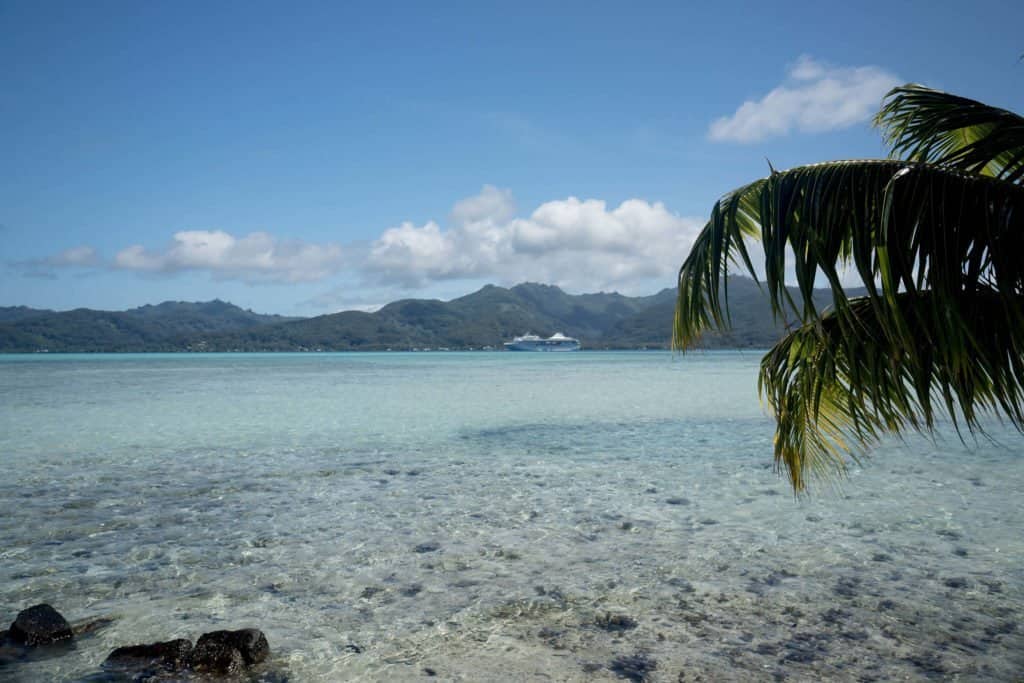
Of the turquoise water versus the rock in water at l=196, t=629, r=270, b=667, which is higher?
the rock in water at l=196, t=629, r=270, b=667

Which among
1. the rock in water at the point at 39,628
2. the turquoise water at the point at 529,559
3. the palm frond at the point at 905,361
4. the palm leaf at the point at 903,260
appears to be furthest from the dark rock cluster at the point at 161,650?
the palm frond at the point at 905,361

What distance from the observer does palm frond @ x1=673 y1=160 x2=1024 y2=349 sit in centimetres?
338

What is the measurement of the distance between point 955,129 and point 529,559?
18.1 ft

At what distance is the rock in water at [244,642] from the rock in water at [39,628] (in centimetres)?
132

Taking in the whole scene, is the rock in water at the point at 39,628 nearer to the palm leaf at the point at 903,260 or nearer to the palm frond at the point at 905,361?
the palm leaf at the point at 903,260

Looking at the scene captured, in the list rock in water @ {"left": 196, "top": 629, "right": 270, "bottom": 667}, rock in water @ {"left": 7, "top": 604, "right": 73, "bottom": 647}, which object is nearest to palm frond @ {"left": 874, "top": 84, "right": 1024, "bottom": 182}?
rock in water @ {"left": 196, "top": 629, "right": 270, "bottom": 667}

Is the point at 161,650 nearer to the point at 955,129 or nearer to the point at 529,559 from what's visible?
the point at 529,559

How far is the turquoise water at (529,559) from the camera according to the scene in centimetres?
490

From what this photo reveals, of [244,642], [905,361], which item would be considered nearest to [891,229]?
[905,361]

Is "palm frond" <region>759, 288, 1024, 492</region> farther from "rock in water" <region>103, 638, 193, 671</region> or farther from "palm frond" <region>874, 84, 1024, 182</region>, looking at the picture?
"rock in water" <region>103, 638, 193, 671</region>

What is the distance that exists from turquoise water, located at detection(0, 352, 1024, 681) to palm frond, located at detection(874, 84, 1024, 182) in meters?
3.41

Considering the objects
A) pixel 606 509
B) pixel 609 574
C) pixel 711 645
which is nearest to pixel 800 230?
pixel 711 645

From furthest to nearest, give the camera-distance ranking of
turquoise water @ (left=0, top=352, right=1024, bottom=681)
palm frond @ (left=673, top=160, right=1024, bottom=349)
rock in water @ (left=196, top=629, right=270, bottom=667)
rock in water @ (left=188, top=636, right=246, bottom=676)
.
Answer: turquoise water @ (left=0, top=352, right=1024, bottom=681) < rock in water @ (left=196, top=629, right=270, bottom=667) < rock in water @ (left=188, top=636, right=246, bottom=676) < palm frond @ (left=673, top=160, right=1024, bottom=349)

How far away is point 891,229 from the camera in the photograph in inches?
139
